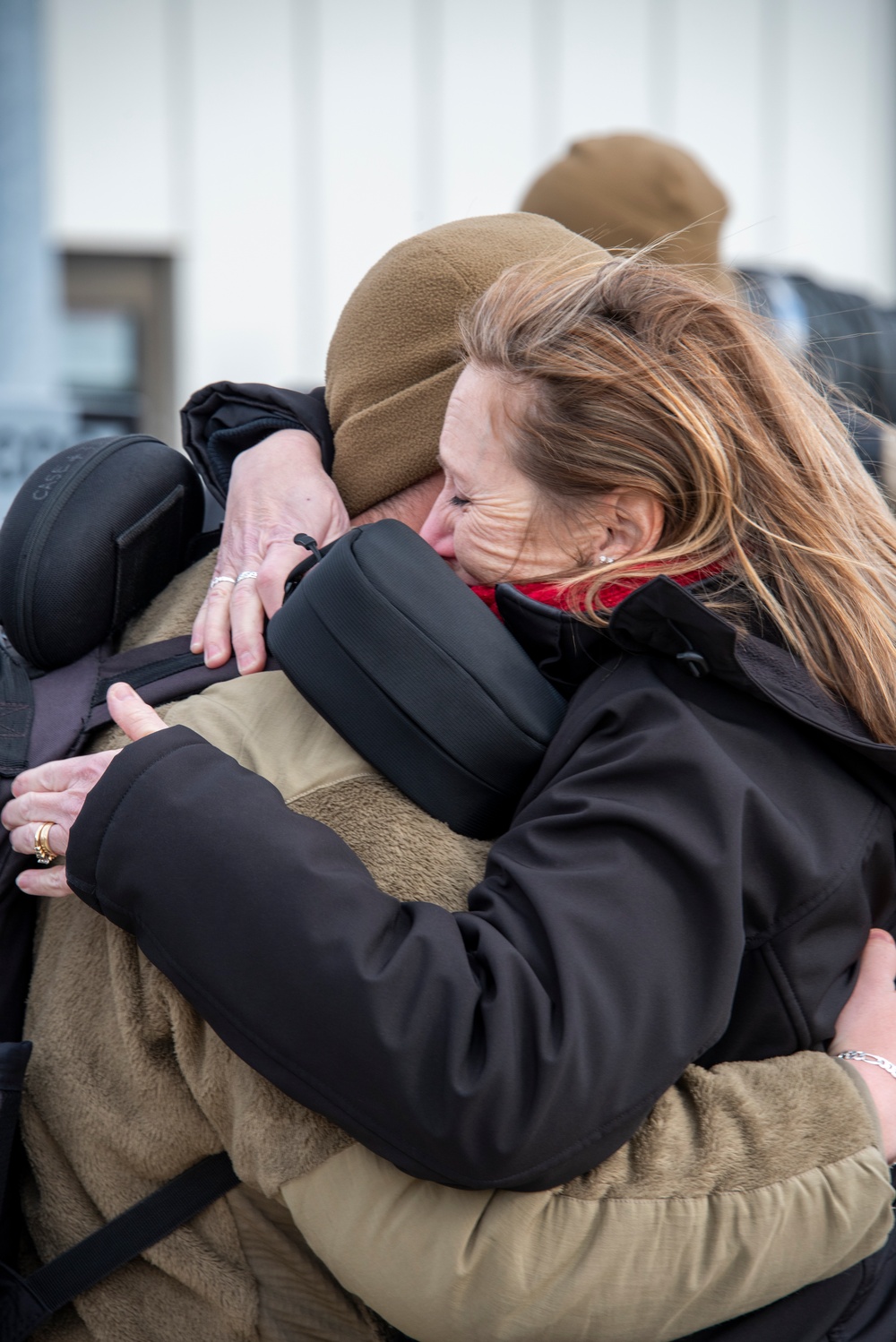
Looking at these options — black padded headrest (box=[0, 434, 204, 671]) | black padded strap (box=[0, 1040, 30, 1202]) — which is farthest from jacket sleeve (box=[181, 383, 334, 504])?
black padded strap (box=[0, 1040, 30, 1202])

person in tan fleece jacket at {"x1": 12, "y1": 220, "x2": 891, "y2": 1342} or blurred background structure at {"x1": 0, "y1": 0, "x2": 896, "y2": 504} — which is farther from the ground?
blurred background structure at {"x1": 0, "y1": 0, "x2": 896, "y2": 504}

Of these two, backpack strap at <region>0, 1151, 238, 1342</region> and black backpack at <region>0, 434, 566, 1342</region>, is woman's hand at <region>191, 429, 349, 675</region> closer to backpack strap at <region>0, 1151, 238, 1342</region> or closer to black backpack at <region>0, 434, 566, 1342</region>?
black backpack at <region>0, 434, 566, 1342</region>

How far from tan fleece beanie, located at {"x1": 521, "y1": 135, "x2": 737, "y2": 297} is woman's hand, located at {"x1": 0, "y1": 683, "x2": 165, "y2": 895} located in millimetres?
1840

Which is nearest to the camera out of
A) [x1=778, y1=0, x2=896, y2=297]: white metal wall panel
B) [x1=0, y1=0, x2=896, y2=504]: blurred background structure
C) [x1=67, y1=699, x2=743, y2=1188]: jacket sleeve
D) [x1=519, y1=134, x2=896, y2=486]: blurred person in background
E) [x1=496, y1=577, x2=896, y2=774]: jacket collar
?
[x1=67, y1=699, x2=743, y2=1188]: jacket sleeve

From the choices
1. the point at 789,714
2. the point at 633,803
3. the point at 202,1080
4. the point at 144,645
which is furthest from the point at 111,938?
the point at 789,714

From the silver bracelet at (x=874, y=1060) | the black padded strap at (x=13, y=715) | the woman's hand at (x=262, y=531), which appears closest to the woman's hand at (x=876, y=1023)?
the silver bracelet at (x=874, y=1060)

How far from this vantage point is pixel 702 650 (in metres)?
1.19

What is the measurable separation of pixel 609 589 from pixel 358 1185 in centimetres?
64

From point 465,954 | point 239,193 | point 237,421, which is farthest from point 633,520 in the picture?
point 239,193

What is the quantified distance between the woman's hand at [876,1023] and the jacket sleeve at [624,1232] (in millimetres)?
80

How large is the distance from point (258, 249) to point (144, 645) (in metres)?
4.98

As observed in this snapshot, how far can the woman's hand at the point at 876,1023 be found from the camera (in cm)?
123

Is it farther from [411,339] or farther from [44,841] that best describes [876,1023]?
[411,339]

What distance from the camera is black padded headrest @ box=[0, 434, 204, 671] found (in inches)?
55.5
